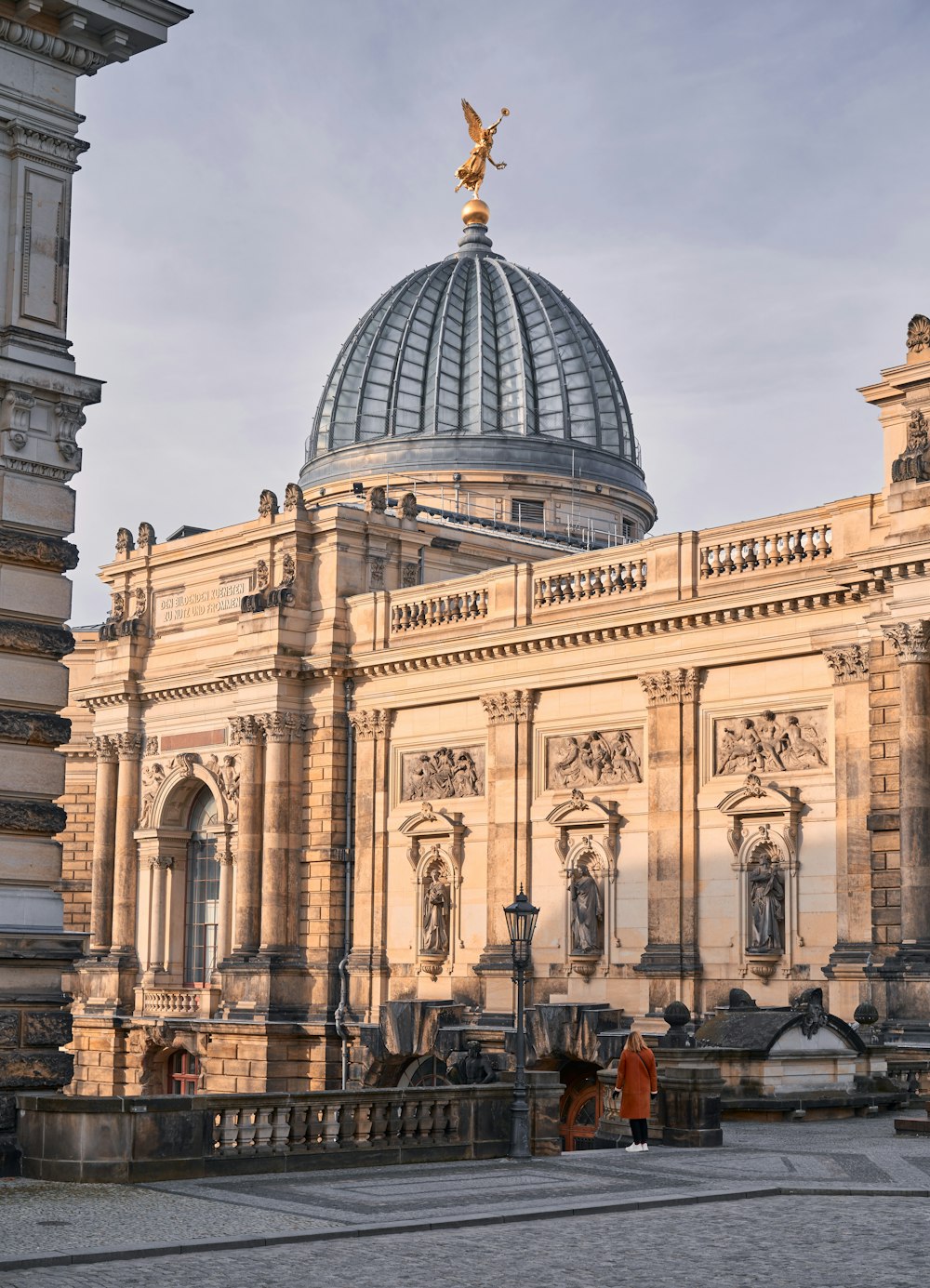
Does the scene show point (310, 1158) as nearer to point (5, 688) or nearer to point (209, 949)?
point (5, 688)

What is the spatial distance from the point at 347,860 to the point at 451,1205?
3059cm

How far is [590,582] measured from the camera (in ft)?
143

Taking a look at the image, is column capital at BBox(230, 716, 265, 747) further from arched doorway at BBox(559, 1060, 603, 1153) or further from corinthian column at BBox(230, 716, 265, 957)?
arched doorway at BBox(559, 1060, 603, 1153)

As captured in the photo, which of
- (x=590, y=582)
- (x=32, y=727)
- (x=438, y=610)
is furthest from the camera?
(x=438, y=610)

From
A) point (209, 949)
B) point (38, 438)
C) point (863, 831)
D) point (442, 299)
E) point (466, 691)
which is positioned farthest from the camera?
point (442, 299)

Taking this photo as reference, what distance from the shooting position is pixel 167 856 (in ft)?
172

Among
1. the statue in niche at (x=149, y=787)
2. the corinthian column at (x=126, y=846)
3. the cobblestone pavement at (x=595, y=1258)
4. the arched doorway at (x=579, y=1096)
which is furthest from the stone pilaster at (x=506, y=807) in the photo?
the cobblestone pavement at (x=595, y=1258)

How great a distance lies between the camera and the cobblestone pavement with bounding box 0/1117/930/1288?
48.9ft

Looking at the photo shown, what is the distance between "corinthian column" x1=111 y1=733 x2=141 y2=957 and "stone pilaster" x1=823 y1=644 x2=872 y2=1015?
2208 cm

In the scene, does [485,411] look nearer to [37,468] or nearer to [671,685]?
[671,685]

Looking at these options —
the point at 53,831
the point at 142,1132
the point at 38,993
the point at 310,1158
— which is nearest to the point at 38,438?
the point at 53,831

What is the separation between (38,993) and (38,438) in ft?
16.0

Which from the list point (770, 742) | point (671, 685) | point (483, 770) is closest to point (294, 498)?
point (483, 770)

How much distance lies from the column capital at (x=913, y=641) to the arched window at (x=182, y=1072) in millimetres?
22909
